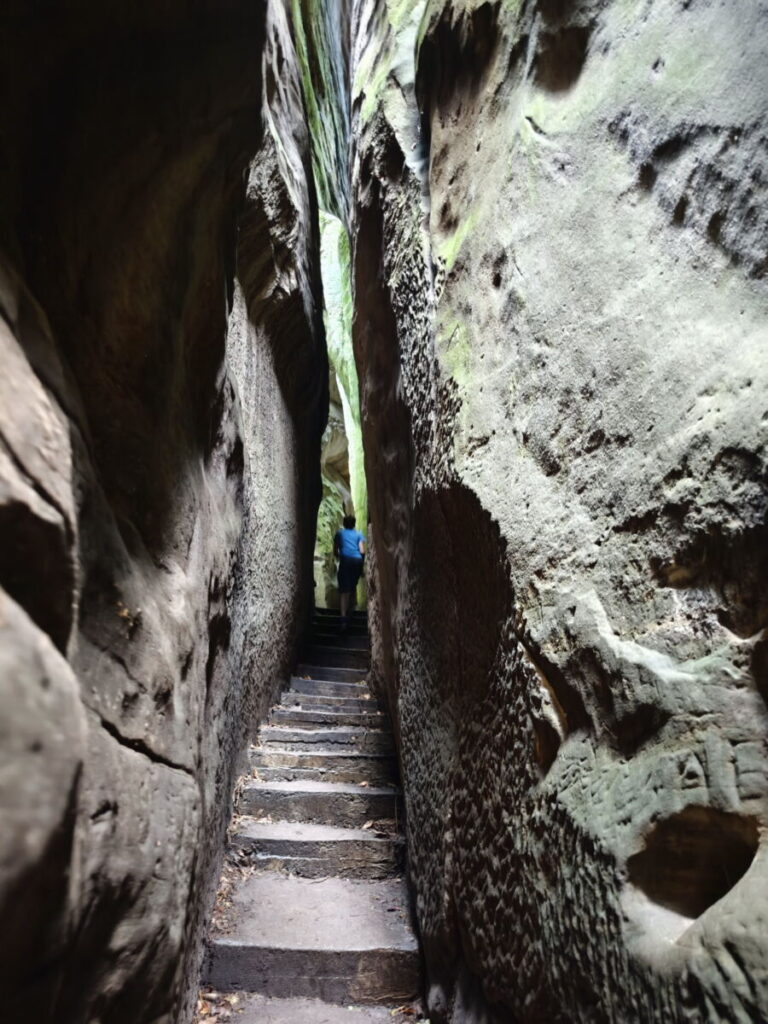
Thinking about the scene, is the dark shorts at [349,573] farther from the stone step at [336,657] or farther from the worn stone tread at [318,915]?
the worn stone tread at [318,915]

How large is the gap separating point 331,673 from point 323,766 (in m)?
2.41

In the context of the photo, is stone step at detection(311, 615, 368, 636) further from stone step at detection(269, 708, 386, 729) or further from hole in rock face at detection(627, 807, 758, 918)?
hole in rock face at detection(627, 807, 758, 918)

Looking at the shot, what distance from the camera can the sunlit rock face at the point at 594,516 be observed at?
149cm

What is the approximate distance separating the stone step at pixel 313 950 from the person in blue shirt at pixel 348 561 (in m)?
5.59

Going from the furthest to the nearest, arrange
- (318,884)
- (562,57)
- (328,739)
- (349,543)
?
(349,543) → (328,739) → (318,884) → (562,57)

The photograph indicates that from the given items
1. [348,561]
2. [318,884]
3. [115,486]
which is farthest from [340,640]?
[115,486]

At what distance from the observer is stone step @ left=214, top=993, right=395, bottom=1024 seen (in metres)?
2.87

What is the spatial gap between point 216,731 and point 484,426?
1.95 meters

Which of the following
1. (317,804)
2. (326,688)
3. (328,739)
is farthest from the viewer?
(326,688)

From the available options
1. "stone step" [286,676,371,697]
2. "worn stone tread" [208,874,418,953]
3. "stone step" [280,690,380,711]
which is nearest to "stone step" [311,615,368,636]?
"stone step" [286,676,371,697]

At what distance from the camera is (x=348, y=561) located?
949 centimetres

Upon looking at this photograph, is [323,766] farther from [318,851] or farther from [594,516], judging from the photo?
[594,516]

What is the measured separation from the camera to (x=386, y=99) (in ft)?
13.9

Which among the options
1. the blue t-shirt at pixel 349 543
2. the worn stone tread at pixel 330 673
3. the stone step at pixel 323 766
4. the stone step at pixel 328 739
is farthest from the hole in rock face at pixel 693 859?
the blue t-shirt at pixel 349 543
